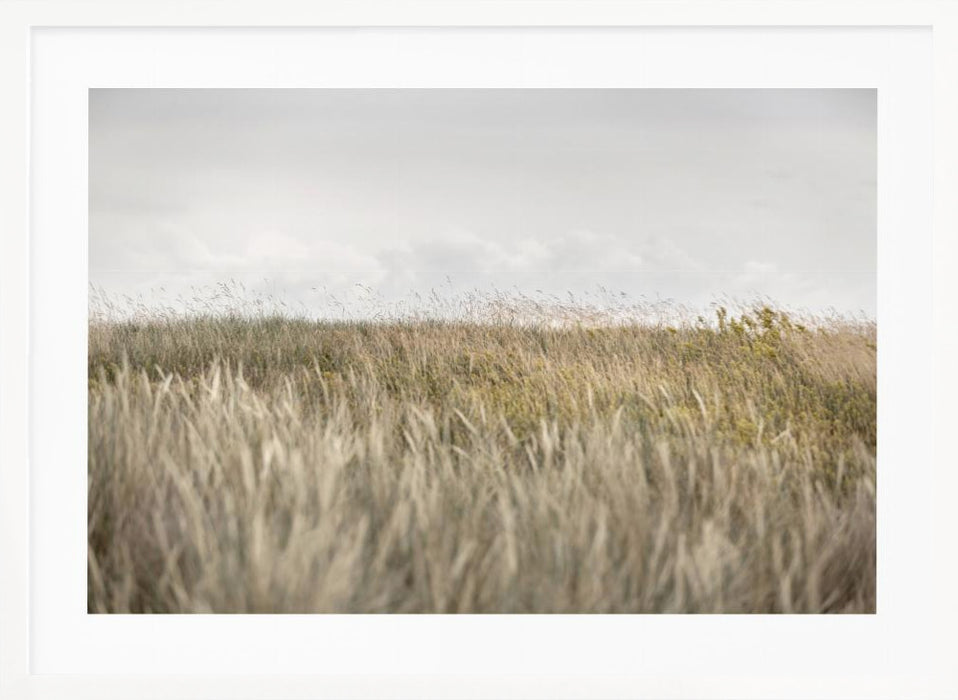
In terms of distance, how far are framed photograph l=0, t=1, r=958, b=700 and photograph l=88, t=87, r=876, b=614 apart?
1 centimetres

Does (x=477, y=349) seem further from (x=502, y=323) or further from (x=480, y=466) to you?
(x=480, y=466)

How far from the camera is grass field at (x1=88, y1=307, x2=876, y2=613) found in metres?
2.17

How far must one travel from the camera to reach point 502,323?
8.41ft

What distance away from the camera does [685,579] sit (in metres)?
2.23

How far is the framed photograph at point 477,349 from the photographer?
2223mm

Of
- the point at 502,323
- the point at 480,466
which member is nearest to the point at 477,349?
the point at 502,323

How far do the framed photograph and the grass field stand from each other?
0.01 meters

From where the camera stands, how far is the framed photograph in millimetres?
2223

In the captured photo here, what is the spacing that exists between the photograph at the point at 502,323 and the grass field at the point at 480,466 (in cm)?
1

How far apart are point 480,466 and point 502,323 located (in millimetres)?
606

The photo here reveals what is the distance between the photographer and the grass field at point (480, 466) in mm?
2168
